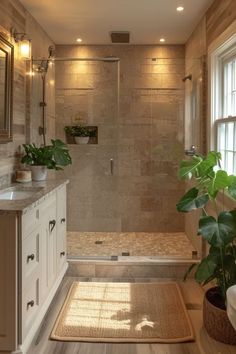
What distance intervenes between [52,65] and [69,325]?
3.02m

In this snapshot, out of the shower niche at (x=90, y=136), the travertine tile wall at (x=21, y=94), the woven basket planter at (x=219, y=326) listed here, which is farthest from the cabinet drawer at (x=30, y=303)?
the shower niche at (x=90, y=136)

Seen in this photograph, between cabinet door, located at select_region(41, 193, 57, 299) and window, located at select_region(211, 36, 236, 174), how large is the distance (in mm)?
1520

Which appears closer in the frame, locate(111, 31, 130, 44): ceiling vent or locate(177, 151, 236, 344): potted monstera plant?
locate(177, 151, 236, 344): potted monstera plant

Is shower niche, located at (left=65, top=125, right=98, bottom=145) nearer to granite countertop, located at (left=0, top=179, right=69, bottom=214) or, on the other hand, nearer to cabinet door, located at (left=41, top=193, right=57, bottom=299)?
granite countertop, located at (left=0, top=179, right=69, bottom=214)

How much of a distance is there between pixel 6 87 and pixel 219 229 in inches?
75.9

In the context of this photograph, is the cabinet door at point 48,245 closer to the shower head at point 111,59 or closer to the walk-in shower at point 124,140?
the walk-in shower at point 124,140

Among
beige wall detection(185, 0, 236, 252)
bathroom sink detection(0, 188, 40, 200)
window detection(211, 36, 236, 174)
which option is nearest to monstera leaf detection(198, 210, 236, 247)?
beige wall detection(185, 0, 236, 252)

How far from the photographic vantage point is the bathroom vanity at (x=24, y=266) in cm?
206

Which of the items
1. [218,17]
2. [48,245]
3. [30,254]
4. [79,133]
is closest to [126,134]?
[79,133]

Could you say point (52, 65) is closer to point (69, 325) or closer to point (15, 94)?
point (15, 94)

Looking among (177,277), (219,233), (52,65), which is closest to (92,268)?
(177,277)

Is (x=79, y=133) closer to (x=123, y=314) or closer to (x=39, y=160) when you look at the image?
(x=39, y=160)

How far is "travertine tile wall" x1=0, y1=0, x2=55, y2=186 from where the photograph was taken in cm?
295

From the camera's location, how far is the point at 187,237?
14.7 feet
